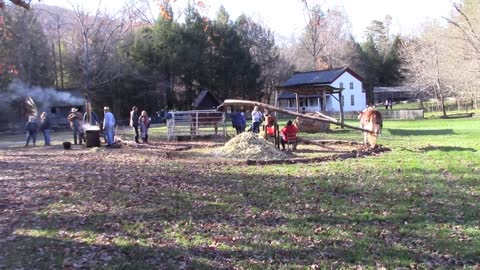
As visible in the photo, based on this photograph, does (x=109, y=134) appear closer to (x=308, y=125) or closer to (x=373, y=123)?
(x=373, y=123)

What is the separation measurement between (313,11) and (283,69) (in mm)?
59177

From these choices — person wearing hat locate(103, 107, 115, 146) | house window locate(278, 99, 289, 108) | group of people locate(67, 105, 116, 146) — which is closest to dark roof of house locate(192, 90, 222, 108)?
house window locate(278, 99, 289, 108)

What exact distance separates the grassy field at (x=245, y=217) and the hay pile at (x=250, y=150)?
2.63m

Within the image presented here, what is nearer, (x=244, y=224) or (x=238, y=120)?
(x=244, y=224)

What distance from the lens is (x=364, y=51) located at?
85.2 meters

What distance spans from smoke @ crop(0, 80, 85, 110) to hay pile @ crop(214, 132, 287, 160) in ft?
93.3

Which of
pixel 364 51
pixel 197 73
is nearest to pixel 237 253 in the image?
pixel 197 73

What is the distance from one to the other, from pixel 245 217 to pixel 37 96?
4148 centimetres

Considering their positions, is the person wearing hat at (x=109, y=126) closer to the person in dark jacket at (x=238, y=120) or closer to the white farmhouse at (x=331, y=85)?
the person in dark jacket at (x=238, y=120)

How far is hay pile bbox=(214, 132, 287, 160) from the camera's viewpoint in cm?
1615

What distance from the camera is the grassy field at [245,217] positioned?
5.82m

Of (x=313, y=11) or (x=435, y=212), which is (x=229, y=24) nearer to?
(x=313, y=11)

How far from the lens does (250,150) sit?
54.5 ft

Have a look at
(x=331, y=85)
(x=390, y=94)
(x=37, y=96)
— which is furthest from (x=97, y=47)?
(x=390, y=94)
